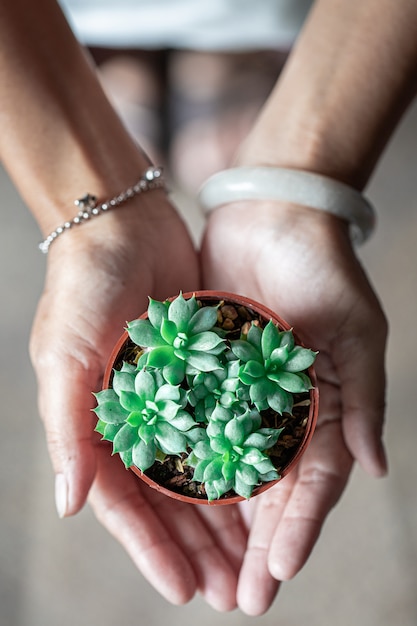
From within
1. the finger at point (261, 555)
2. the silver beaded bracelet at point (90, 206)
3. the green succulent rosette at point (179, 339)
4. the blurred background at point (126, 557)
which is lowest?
the blurred background at point (126, 557)

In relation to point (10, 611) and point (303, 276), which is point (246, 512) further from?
point (10, 611)

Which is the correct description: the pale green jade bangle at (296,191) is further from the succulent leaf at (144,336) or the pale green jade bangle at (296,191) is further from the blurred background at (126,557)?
the blurred background at (126,557)

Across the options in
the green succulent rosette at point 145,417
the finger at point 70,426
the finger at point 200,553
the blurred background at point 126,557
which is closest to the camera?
the green succulent rosette at point 145,417

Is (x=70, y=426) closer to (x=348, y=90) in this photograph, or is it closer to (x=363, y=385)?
(x=363, y=385)

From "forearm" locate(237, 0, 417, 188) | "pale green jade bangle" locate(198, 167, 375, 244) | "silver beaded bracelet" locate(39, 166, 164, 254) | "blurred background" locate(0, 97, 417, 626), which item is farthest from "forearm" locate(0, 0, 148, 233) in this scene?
"blurred background" locate(0, 97, 417, 626)

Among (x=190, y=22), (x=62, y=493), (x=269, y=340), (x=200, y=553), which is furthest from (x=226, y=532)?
(x=190, y=22)

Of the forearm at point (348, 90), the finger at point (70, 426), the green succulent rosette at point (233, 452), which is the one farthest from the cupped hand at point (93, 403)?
the forearm at point (348, 90)

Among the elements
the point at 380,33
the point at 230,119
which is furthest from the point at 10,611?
the point at 380,33
